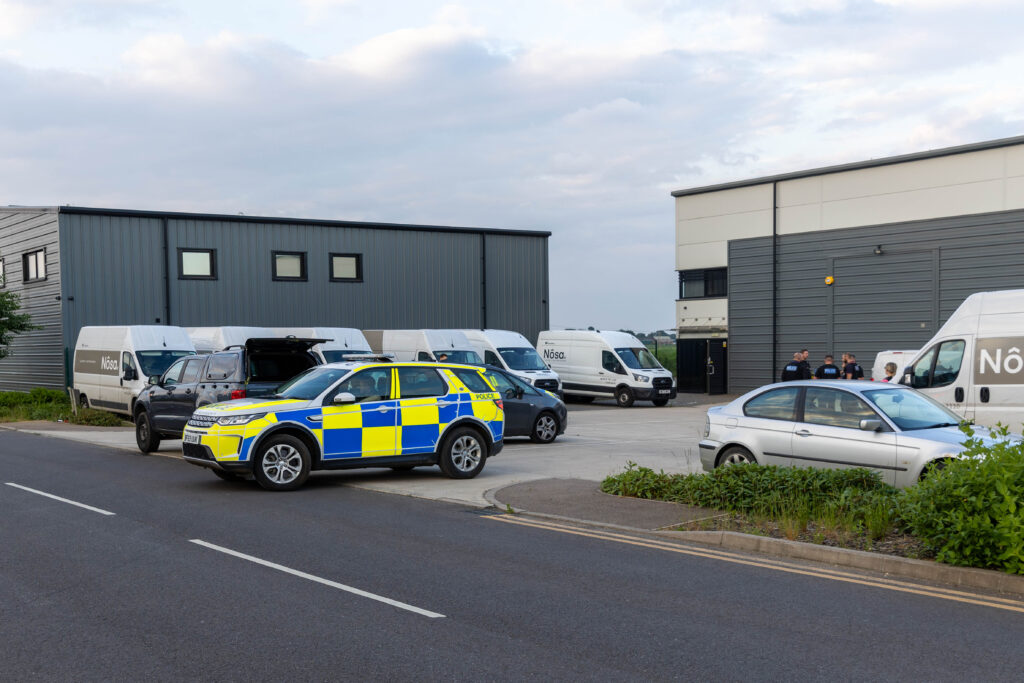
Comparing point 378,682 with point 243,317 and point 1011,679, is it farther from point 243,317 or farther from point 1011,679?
point 243,317

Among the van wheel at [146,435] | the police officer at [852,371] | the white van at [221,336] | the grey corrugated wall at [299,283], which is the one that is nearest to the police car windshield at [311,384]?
the van wheel at [146,435]

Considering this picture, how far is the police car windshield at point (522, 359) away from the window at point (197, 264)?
10594 mm

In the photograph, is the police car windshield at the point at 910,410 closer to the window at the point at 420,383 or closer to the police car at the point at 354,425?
the police car at the point at 354,425

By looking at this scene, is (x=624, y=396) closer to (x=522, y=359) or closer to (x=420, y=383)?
(x=522, y=359)

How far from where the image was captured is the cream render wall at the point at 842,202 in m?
29.5

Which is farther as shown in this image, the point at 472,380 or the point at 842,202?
the point at 842,202

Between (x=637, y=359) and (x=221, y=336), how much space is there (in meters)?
14.0

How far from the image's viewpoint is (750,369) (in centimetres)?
3609

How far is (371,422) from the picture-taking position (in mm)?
13430

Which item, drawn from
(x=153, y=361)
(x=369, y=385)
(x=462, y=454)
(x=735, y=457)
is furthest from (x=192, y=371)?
(x=735, y=457)

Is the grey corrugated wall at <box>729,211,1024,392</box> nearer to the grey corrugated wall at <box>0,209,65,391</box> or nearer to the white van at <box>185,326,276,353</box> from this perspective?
the white van at <box>185,326,276,353</box>

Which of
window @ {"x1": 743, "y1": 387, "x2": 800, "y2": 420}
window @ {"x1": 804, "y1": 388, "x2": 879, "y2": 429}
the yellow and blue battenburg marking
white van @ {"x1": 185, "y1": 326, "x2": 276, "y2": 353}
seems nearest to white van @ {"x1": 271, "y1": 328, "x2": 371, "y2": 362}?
white van @ {"x1": 185, "y1": 326, "x2": 276, "y2": 353}

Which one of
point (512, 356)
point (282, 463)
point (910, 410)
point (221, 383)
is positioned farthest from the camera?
point (512, 356)

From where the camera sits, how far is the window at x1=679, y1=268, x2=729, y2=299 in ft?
123
